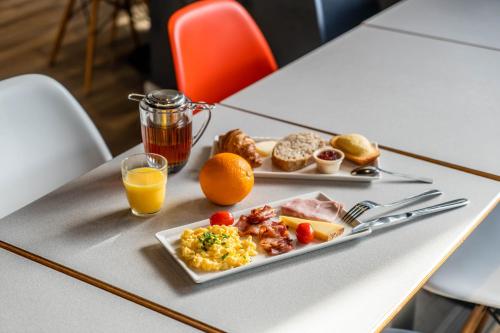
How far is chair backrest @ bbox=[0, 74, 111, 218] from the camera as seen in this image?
168 centimetres

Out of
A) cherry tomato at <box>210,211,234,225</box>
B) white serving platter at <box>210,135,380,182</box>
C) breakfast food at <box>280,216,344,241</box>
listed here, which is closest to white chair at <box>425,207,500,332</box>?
white serving platter at <box>210,135,380,182</box>

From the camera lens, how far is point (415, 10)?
265 centimetres

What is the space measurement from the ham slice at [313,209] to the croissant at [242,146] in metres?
0.17

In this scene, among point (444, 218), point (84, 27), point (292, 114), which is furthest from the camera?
point (84, 27)

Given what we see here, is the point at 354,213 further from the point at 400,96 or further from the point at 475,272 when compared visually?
the point at 400,96

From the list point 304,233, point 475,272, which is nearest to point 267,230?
point 304,233

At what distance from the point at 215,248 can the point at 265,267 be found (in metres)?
0.09

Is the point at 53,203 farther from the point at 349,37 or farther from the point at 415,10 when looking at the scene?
the point at 415,10

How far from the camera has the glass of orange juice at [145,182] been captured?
53.4 inches

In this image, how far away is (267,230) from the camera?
4.27ft

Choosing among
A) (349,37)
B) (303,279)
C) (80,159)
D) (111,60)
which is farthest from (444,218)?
(111,60)

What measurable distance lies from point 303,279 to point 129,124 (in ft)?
8.20

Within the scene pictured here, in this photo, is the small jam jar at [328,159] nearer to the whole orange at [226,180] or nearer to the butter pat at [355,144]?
the butter pat at [355,144]

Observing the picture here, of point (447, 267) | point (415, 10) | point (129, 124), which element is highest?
point (415, 10)
